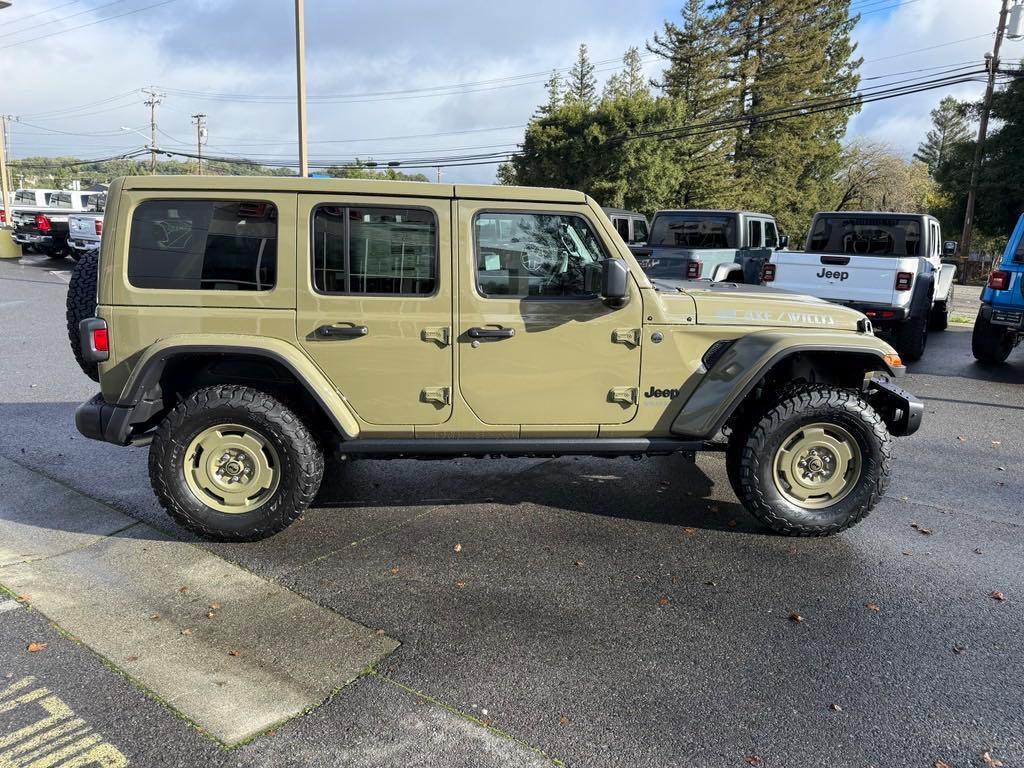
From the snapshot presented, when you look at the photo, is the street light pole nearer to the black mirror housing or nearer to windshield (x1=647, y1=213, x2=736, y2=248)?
windshield (x1=647, y1=213, x2=736, y2=248)

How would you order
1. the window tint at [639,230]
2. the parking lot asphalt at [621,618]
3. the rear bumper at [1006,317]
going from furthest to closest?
the window tint at [639,230]
the rear bumper at [1006,317]
the parking lot asphalt at [621,618]

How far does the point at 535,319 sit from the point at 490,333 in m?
0.26

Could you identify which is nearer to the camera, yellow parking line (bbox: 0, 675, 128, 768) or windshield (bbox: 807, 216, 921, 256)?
yellow parking line (bbox: 0, 675, 128, 768)

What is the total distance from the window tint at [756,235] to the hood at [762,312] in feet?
32.0

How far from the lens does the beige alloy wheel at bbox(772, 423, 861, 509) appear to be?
13.9 ft

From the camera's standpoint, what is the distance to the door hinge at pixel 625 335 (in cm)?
407

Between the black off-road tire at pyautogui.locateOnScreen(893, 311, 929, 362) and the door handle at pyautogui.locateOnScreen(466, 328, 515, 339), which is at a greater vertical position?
the door handle at pyautogui.locateOnScreen(466, 328, 515, 339)

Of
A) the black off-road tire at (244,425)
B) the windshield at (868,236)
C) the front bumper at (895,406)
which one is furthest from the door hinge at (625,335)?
the windshield at (868,236)

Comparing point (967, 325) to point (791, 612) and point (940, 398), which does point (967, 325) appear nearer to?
point (940, 398)

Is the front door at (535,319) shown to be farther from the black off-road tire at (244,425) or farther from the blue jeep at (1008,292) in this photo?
the blue jeep at (1008,292)

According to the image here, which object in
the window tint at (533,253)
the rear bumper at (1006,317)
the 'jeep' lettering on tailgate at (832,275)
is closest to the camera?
the window tint at (533,253)

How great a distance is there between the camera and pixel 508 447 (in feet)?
13.5

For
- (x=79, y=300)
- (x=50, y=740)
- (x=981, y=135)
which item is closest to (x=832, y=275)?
(x=79, y=300)

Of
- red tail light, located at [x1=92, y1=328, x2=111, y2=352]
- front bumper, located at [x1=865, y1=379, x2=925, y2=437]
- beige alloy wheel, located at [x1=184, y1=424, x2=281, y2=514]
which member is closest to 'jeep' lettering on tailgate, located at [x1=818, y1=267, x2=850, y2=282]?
front bumper, located at [x1=865, y1=379, x2=925, y2=437]
